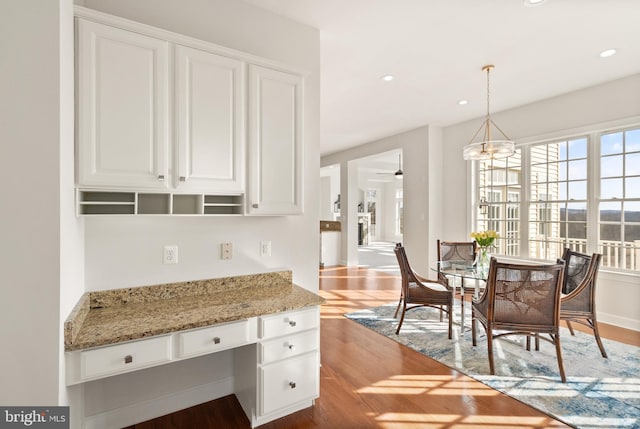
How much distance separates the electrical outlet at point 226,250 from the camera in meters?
A: 2.27

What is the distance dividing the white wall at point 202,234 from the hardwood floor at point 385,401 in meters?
0.28

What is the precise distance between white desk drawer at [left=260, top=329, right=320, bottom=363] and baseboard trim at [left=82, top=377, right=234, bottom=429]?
2.09 feet

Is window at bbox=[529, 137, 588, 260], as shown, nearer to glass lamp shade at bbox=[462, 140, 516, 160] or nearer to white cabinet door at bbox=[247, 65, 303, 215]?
glass lamp shade at bbox=[462, 140, 516, 160]

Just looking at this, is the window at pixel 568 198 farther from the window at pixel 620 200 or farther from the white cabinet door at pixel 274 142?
the white cabinet door at pixel 274 142

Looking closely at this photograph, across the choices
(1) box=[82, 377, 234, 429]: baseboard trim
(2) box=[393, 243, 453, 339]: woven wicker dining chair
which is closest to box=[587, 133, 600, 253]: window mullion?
(2) box=[393, 243, 453, 339]: woven wicker dining chair

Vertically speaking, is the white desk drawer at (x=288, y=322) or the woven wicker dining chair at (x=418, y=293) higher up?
the white desk drawer at (x=288, y=322)

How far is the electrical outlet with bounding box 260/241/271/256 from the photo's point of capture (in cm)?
243

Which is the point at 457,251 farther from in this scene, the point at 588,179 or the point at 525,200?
the point at 588,179

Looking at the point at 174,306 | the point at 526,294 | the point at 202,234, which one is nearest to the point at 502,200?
the point at 526,294

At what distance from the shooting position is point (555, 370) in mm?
2668
